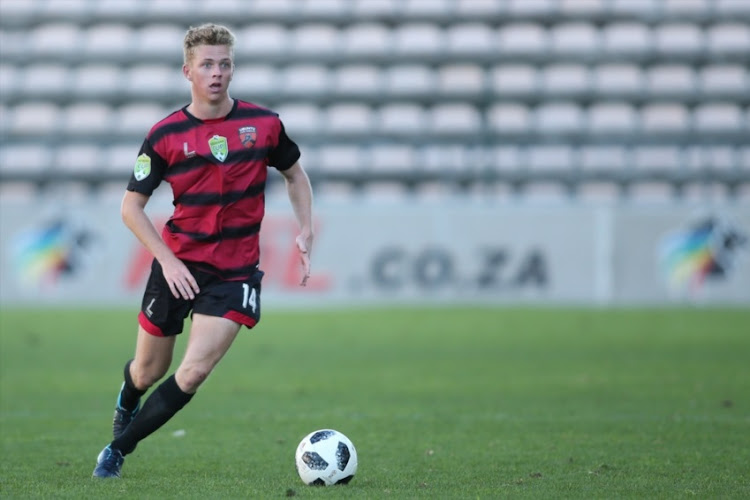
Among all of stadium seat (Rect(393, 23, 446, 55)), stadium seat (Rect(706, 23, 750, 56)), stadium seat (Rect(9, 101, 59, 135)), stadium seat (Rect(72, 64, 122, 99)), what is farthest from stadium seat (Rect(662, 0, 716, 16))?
stadium seat (Rect(9, 101, 59, 135))

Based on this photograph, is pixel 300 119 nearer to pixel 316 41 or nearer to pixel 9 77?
pixel 316 41

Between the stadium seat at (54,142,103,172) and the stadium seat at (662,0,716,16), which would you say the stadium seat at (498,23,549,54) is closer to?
the stadium seat at (662,0,716,16)

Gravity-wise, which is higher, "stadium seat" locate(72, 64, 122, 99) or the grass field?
"stadium seat" locate(72, 64, 122, 99)

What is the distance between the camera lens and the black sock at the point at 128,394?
6105mm

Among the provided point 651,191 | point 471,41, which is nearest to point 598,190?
point 651,191

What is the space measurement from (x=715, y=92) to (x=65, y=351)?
16.6 meters

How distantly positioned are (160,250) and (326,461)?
120cm

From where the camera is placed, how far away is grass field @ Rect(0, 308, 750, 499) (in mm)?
5641

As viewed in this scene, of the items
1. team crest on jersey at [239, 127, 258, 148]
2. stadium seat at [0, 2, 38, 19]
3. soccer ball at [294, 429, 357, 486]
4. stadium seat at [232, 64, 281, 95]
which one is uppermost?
stadium seat at [0, 2, 38, 19]

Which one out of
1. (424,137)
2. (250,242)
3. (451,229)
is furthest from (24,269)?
(250,242)

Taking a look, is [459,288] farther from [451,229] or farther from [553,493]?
[553,493]

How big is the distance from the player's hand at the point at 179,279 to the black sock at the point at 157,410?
40 cm

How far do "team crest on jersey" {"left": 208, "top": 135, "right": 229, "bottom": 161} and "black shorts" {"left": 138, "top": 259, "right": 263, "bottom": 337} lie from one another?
54 centimetres

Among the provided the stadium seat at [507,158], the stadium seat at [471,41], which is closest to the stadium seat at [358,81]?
the stadium seat at [471,41]
